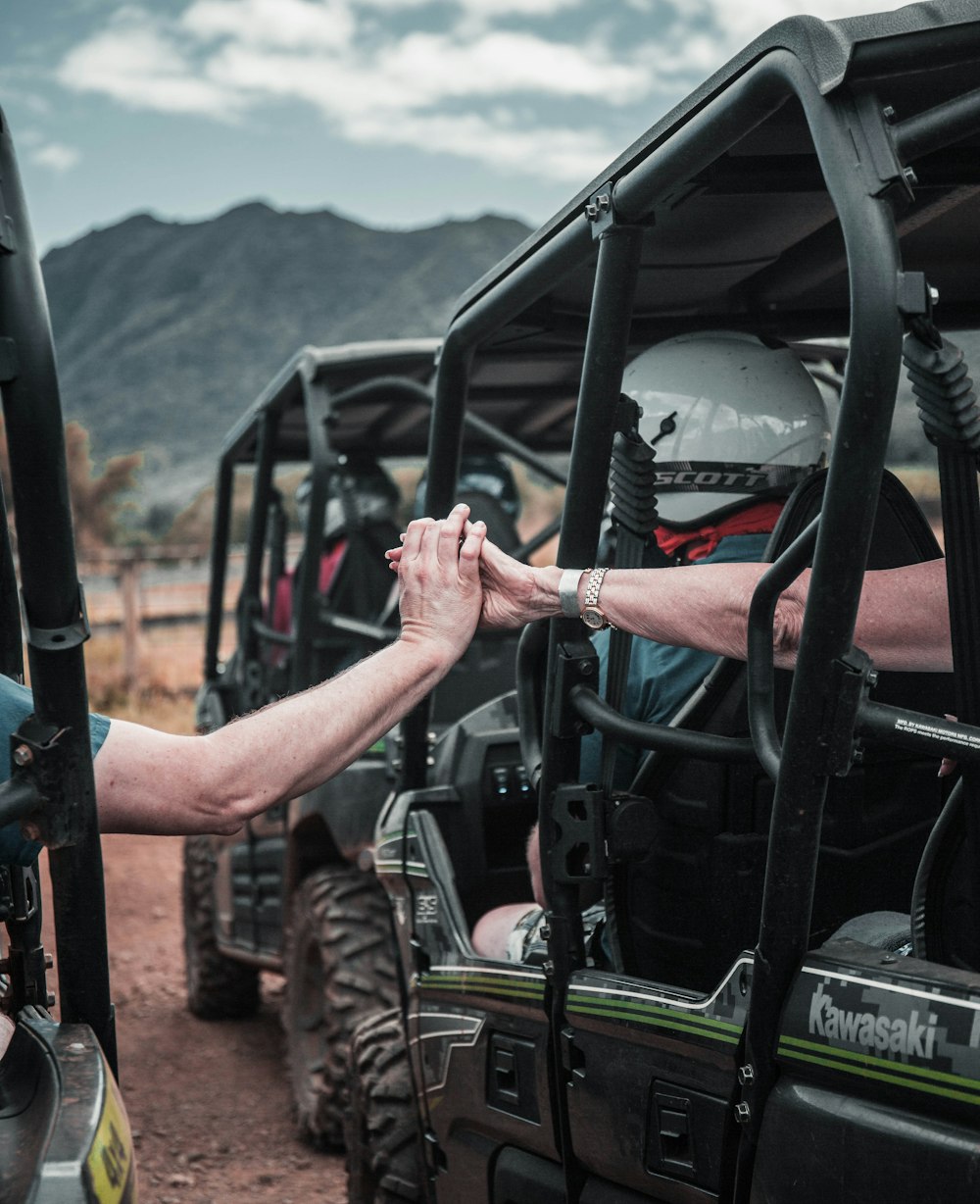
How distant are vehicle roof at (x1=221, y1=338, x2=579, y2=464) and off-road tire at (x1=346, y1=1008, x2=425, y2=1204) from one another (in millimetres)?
1741

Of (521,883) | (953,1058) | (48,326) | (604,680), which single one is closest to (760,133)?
(604,680)

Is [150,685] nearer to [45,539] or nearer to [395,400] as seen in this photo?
[395,400]

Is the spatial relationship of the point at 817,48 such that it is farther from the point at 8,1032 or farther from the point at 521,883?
the point at 521,883

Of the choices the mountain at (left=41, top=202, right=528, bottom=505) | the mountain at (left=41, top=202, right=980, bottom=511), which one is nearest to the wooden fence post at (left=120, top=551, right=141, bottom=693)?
the mountain at (left=41, top=202, right=980, bottom=511)

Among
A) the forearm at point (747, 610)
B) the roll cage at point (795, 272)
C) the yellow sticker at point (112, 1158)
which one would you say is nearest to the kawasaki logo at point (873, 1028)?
the roll cage at point (795, 272)

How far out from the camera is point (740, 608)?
215 centimetres

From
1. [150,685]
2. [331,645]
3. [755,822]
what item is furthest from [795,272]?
[150,685]

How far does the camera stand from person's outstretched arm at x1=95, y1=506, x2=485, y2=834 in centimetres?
196

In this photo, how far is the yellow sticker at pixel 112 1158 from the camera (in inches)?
57.7

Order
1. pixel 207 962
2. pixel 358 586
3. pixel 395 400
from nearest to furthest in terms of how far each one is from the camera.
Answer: pixel 395 400 < pixel 358 586 < pixel 207 962

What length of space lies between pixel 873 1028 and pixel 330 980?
298cm

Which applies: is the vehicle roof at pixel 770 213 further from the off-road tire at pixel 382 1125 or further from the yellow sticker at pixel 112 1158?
the off-road tire at pixel 382 1125

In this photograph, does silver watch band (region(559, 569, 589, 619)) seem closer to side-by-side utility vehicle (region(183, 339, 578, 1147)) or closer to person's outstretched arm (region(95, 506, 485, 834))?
person's outstretched arm (region(95, 506, 485, 834))

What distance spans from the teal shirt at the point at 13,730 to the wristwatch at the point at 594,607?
757 millimetres
